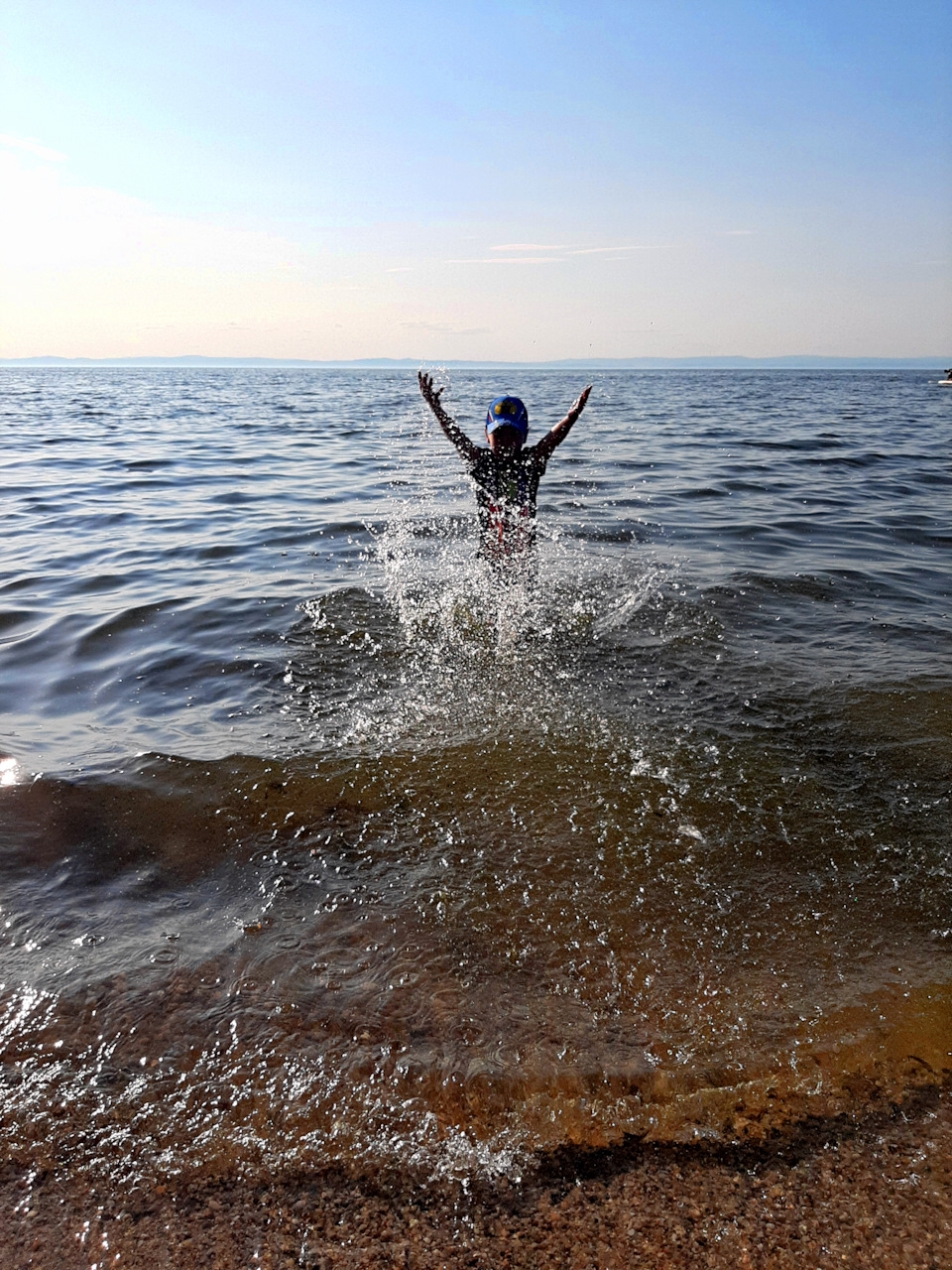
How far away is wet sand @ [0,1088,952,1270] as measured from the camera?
82.4 inches

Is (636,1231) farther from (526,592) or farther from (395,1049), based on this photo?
(526,592)

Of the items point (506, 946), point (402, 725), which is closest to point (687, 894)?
point (506, 946)

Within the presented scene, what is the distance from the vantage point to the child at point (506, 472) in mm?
7359

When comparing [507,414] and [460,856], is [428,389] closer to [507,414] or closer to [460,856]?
[507,414]

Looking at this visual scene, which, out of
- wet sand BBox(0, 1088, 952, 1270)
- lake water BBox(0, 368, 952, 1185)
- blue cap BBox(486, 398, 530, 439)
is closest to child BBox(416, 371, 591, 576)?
blue cap BBox(486, 398, 530, 439)

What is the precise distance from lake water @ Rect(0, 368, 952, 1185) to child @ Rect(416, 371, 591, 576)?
0.53 m

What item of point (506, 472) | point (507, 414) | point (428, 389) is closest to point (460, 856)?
point (506, 472)

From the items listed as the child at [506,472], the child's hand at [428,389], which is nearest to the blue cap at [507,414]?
the child at [506,472]

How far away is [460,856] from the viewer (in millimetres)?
3787

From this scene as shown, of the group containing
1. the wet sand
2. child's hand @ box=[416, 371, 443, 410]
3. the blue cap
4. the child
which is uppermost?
child's hand @ box=[416, 371, 443, 410]

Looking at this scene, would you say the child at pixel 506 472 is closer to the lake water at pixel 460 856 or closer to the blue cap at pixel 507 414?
the blue cap at pixel 507 414

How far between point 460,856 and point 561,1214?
172 cm

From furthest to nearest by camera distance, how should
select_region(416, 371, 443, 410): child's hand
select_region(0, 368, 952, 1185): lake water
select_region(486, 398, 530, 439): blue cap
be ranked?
select_region(416, 371, 443, 410): child's hand < select_region(486, 398, 530, 439): blue cap < select_region(0, 368, 952, 1185): lake water

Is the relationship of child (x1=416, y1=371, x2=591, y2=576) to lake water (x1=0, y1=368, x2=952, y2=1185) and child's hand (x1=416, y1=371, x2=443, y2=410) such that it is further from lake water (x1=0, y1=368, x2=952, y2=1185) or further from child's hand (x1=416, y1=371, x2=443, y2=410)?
lake water (x1=0, y1=368, x2=952, y2=1185)
